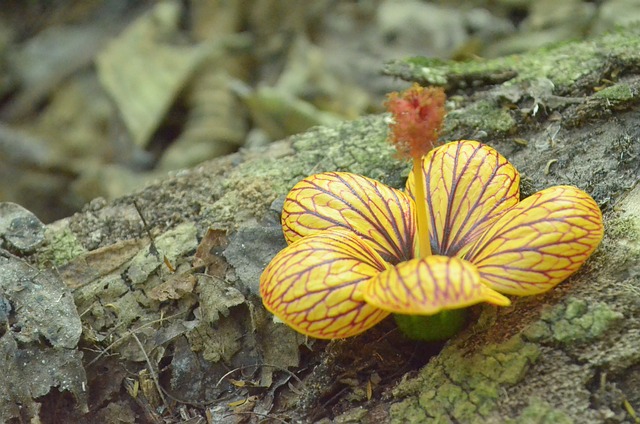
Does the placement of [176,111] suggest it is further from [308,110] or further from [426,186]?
[426,186]

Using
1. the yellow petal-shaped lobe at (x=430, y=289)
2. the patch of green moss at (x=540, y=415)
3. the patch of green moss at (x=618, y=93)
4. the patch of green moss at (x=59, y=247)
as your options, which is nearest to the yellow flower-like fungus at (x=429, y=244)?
the yellow petal-shaped lobe at (x=430, y=289)

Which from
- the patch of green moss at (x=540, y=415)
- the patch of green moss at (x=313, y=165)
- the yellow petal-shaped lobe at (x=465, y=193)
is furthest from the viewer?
the patch of green moss at (x=313, y=165)

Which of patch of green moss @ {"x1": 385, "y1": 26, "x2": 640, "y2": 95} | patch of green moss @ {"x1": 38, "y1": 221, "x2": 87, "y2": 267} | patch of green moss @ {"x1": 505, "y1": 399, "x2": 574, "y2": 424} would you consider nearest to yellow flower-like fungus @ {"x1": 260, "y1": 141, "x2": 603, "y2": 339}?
patch of green moss @ {"x1": 505, "y1": 399, "x2": 574, "y2": 424}

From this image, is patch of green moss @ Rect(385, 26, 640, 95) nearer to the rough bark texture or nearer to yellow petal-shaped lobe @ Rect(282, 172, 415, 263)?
the rough bark texture

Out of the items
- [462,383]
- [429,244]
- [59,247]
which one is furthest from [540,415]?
[59,247]

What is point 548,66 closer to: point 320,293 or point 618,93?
point 618,93

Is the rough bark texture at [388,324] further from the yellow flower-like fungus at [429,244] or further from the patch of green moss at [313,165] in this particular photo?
the yellow flower-like fungus at [429,244]
